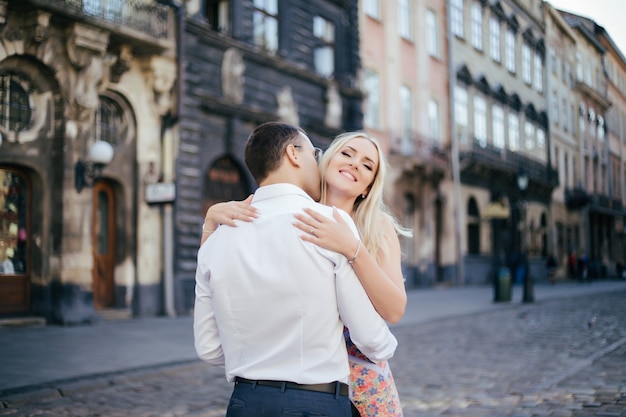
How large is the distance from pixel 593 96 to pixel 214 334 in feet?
178

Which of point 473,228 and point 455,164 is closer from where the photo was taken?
point 455,164

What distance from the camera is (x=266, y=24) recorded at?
19.1 metres

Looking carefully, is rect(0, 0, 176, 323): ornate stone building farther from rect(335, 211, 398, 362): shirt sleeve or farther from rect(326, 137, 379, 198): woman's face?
rect(335, 211, 398, 362): shirt sleeve

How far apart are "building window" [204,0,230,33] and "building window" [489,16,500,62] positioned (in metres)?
19.9

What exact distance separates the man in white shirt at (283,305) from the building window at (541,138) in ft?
133

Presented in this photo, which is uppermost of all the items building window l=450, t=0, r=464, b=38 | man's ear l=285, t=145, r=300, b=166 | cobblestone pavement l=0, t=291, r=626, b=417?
building window l=450, t=0, r=464, b=38

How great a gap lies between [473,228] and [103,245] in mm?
19880

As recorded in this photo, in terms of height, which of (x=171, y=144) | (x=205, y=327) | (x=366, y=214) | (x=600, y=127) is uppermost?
(x=600, y=127)

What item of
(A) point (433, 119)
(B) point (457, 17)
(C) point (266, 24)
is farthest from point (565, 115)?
(C) point (266, 24)

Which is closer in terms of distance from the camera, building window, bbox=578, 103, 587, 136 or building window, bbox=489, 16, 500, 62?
building window, bbox=489, 16, 500, 62

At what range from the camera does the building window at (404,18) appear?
27078mm

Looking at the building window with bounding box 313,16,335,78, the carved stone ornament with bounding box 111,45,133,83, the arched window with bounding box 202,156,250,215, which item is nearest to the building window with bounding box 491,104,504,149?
the building window with bounding box 313,16,335,78

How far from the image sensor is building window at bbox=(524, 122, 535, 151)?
3874 centimetres

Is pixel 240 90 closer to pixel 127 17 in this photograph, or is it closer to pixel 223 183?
pixel 223 183
